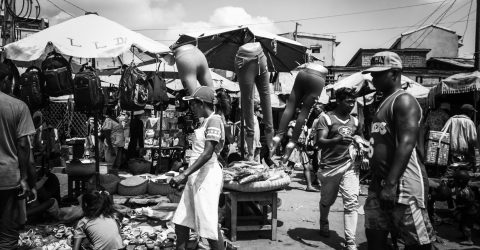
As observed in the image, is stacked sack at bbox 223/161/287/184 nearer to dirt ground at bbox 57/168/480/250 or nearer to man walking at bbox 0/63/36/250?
dirt ground at bbox 57/168/480/250

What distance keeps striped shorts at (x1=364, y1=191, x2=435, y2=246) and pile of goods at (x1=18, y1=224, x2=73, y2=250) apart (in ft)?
12.0

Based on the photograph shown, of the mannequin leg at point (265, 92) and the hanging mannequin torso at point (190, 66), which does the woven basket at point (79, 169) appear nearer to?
the hanging mannequin torso at point (190, 66)

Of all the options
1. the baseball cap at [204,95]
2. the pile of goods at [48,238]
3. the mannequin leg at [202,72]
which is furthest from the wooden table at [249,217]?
the pile of goods at [48,238]

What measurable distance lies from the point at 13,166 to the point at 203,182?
1821 mm

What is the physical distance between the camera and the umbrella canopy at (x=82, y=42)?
19.4 feet

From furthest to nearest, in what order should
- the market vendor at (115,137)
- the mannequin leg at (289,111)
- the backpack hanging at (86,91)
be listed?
the market vendor at (115,137), the backpack hanging at (86,91), the mannequin leg at (289,111)

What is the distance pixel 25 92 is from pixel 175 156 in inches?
225

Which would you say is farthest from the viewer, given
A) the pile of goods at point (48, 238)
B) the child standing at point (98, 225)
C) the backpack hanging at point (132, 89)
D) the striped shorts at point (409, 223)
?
the backpack hanging at point (132, 89)

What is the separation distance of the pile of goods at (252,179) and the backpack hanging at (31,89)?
139 inches

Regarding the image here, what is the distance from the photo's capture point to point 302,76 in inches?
218

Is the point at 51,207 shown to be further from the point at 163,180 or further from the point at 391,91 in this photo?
the point at 391,91

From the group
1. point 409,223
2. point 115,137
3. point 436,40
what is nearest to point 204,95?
→ point 409,223

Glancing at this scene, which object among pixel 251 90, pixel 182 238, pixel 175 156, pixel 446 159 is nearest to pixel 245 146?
pixel 251 90

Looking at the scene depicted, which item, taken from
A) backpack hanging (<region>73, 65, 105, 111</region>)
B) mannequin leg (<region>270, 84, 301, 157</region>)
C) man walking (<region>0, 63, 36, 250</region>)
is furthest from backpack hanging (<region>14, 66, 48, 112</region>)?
mannequin leg (<region>270, 84, 301, 157</region>)
